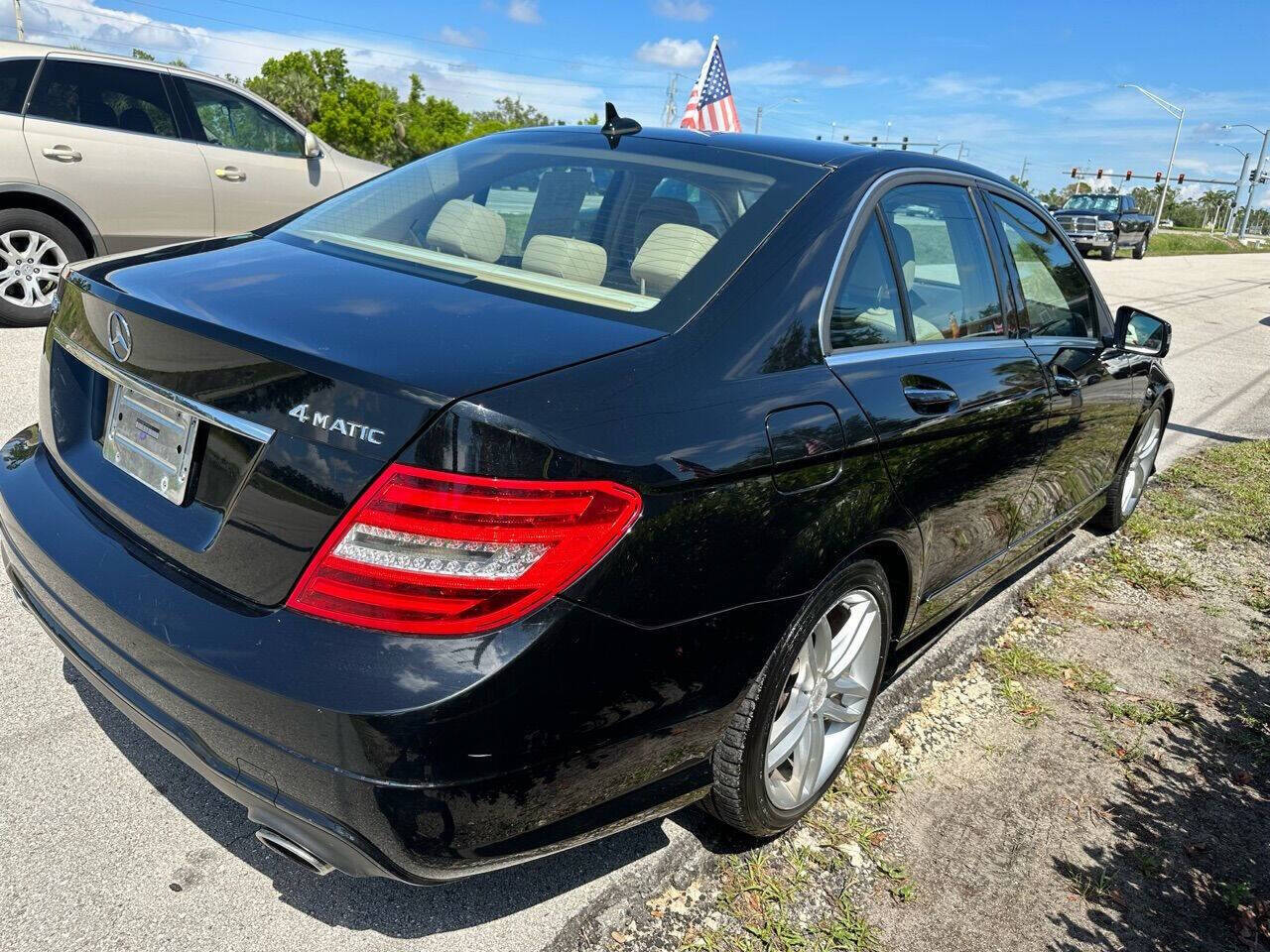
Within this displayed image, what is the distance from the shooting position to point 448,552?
159cm

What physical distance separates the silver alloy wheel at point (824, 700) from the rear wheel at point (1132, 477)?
2.70 metres

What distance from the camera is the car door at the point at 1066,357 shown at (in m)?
3.38

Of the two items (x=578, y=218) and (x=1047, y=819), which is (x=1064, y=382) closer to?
(x=1047, y=819)

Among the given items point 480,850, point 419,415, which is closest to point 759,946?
point 480,850

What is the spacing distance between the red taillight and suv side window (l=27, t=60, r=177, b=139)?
6.30 meters

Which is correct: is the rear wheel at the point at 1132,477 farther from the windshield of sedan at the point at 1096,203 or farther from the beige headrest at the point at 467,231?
the windshield of sedan at the point at 1096,203

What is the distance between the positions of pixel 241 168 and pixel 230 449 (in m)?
6.29

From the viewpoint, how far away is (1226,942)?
237cm

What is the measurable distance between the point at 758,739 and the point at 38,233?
Answer: 6.33m

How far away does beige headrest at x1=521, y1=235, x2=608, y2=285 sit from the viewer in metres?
2.33

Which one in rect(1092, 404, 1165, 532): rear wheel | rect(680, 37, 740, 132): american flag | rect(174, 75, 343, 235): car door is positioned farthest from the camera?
rect(680, 37, 740, 132): american flag

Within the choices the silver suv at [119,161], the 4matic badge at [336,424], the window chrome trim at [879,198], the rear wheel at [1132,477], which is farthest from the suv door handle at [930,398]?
the silver suv at [119,161]

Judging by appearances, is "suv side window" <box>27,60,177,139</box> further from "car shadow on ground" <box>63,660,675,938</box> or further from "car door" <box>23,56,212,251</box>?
"car shadow on ground" <box>63,660,675,938</box>

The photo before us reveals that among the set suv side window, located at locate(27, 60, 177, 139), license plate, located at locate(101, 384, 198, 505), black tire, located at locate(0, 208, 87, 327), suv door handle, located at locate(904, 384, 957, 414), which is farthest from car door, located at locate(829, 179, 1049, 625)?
suv side window, located at locate(27, 60, 177, 139)
